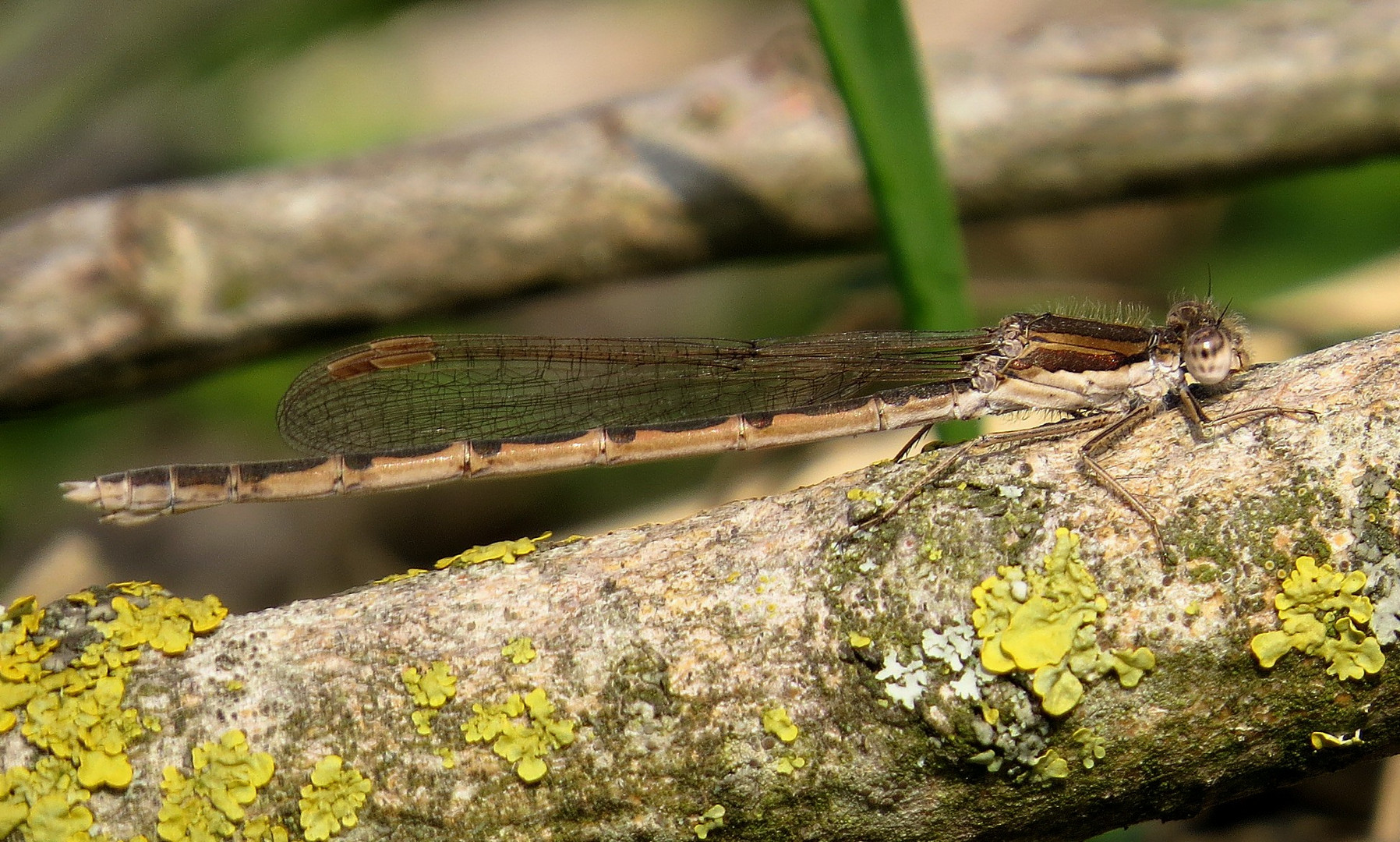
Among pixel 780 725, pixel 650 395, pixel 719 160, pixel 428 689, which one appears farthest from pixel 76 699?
pixel 719 160

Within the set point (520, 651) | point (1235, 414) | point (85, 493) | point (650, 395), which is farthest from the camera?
point (650, 395)

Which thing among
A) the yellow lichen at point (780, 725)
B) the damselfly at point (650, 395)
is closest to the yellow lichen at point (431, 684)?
the yellow lichen at point (780, 725)

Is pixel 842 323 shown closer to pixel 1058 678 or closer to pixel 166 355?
pixel 166 355

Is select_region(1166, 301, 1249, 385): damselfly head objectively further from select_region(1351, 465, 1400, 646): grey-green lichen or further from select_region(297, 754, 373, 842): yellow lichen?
select_region(297, 754, 373, 842): yellow lichen

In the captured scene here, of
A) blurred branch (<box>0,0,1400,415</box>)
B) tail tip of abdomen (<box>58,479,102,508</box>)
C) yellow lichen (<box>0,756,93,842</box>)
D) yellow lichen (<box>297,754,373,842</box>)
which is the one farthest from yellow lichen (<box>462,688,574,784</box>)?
blurred branch (<box>0,0,1400,415</box>)

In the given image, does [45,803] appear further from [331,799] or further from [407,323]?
[407,323]

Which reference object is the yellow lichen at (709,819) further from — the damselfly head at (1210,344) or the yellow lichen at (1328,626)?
the damselfly head at (1210,344)

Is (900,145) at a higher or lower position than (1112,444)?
higher
